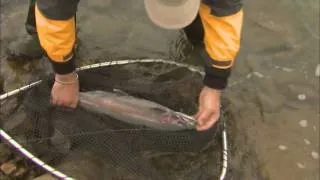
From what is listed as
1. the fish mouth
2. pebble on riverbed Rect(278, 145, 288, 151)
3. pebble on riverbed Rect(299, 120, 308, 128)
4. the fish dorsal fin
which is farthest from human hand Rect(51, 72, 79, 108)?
pebble on riverbed Rect(299, 120, 308, 128)

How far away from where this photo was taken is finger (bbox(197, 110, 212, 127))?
2637 mm

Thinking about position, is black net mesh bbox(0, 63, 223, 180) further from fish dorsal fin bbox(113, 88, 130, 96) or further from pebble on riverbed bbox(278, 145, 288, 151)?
pebble on riverbed bbox(278, 145, 288, 151)

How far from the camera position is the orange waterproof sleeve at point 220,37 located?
7.74 feet

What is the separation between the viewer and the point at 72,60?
2541 mm

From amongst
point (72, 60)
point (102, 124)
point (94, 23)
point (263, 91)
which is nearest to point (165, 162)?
point (102, 124)

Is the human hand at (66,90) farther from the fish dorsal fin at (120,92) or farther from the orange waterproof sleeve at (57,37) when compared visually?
the fish dorsal fin at (120,92)

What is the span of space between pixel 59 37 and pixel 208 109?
0.90 metres

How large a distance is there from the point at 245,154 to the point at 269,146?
207mm

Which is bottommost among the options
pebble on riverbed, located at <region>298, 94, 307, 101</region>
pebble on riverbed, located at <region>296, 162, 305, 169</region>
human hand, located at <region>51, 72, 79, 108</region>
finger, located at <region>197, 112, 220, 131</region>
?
pebble on riverbed, located at <region>296, 162, 305, 169</region>

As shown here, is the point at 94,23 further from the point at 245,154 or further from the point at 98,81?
the point at 245,154

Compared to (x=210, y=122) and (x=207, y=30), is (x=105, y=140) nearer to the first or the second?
(x=210, y=122)

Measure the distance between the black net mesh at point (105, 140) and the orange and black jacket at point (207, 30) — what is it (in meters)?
0.37

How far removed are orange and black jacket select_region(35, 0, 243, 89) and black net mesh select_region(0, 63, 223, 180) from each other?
1.22 ft

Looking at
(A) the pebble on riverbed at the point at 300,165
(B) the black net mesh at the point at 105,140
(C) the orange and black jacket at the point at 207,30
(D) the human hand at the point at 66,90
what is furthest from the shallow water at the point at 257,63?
(C) the orange and black jacket at the point at 207,30
